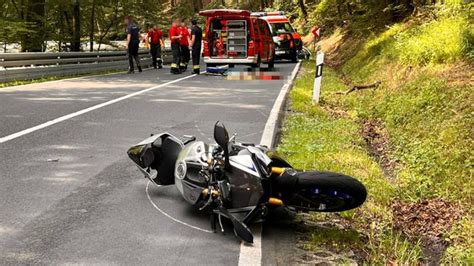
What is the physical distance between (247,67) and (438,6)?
7456 mm

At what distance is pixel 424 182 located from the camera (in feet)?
18.1

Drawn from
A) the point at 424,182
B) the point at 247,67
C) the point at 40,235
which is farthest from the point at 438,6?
the point at 40,235

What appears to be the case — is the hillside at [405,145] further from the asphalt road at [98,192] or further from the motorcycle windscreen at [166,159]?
the motorcycle windscreen at [166,159]

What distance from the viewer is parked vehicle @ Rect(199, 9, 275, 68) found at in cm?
1825

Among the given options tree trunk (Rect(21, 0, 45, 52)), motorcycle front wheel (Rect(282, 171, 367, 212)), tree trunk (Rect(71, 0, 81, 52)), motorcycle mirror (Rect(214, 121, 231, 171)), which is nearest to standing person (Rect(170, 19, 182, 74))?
tree trunk (Rect(71, 0, 81, 52))

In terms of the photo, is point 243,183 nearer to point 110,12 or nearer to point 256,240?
point 256,240

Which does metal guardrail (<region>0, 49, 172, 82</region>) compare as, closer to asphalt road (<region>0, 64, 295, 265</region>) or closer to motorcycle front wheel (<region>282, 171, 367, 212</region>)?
asphalt road (<region>0, 64, 295, 265</region>)

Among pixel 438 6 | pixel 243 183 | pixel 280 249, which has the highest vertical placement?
pixel 438 6

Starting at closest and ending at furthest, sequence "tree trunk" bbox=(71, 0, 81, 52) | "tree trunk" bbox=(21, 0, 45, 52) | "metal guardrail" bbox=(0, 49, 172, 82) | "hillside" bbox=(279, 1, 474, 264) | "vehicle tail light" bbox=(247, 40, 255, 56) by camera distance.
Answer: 1. "hillside" bbox=(279, 1, 474, 264)
2. "metal guardrail" bbox=(0, 49, 172, 82)
3. "vehicle tail light" bbox=(247, 40, 255, 56)
4. "tree trunk" bbox=(21, 0, 45, 52)
5. "tree trunk" bbox=(71, 0, 81, 52)

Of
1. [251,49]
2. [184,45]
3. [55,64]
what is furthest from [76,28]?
[251,49]

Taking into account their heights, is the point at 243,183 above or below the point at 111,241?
above

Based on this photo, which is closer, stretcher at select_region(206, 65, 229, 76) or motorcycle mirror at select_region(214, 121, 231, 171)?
motorcycle mirror at select_region(214, 121, 231, 171)

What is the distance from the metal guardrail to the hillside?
817 centimetres

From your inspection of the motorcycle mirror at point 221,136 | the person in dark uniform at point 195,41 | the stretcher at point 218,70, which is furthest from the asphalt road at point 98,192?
the person in dark uniform at point 195,41
